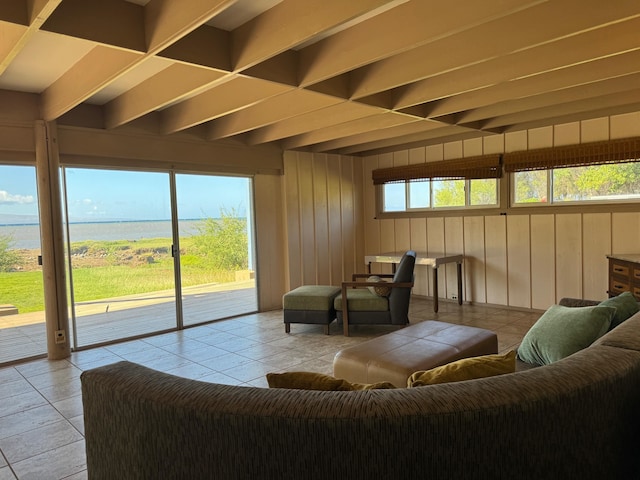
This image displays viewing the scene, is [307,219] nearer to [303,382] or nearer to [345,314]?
[345,314]

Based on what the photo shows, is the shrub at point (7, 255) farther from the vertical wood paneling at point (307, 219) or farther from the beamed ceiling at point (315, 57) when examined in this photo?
the vertical wood paneling at point (307, 219)

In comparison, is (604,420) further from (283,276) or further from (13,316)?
(283,276)

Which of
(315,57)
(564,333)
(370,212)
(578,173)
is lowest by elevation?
(564,333)

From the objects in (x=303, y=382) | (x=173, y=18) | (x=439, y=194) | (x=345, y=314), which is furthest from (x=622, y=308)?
(x=439, y=194)

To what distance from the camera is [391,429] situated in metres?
1.07

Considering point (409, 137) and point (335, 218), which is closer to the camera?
point (409, 137)

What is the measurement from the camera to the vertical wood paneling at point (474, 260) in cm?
595

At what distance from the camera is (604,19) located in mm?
2342

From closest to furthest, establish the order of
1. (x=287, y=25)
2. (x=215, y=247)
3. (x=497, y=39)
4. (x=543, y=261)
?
(x=287, y=25)
(x=497, y=39)
(x=543, y=261)
(x=215, y=247)

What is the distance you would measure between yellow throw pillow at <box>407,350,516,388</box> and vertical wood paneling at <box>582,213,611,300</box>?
409cm

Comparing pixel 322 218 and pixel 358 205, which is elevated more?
pixel 358 205

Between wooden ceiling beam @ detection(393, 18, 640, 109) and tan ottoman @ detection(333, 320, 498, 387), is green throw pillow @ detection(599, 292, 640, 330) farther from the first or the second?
wooden ceiling beam @ detection(393, 18, 640, 109)

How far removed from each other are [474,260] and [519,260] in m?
0.60

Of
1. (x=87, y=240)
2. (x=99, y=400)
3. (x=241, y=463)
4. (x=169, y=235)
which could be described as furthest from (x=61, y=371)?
(x=241, y=463)
